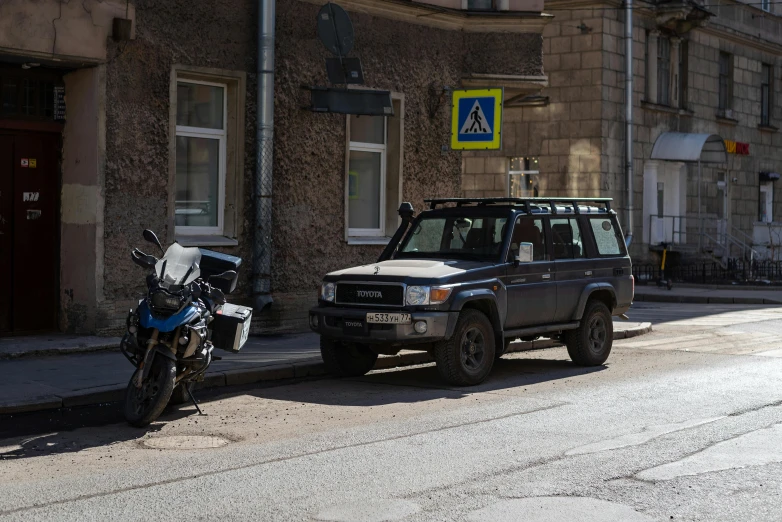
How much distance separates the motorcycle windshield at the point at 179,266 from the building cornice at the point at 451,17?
27.8ft

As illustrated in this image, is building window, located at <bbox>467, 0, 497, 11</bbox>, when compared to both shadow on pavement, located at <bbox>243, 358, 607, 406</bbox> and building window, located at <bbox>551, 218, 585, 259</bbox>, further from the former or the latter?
shadow on pavement, located at <bbox>243, 358, 607, 406</bbox>

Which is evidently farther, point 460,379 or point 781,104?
point 781,104

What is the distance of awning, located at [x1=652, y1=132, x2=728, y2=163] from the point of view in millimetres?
32156

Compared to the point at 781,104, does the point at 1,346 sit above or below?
below

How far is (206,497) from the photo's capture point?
21.1 ft

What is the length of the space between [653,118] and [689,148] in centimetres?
146

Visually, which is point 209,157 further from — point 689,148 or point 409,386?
point 689,148

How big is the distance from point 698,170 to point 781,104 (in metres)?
8.44

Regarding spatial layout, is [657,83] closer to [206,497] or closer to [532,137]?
[532,137]

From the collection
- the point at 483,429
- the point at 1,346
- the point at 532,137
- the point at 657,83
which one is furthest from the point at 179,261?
the point at 657,83

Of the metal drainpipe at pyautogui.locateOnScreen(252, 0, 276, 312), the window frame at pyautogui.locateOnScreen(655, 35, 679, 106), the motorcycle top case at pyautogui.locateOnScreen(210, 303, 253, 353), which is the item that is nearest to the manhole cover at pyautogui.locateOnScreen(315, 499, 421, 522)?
the motorcycle top case at pyautogui.locateOnScreen(210, 303, 253, 353)

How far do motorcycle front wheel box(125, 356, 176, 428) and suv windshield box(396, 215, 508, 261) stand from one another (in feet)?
14.1

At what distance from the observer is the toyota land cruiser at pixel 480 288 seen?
440 inches

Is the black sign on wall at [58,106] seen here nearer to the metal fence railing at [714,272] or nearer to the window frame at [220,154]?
the window frame at [220,154]
